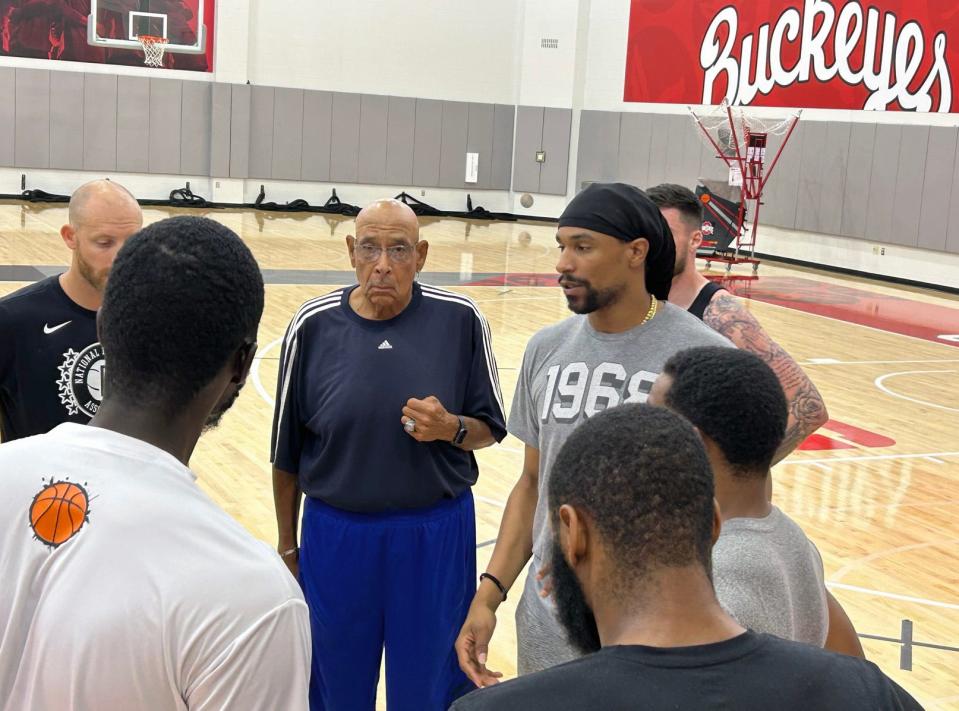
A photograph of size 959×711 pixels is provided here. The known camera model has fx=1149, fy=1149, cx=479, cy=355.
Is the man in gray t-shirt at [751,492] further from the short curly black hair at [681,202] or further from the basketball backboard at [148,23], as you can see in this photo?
the basketball backboard at [148,23]

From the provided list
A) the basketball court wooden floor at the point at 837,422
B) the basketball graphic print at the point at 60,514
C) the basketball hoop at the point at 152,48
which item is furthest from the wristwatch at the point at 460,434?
the basketball hoop at the point at 152,48

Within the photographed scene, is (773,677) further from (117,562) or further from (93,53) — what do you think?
(93,53)

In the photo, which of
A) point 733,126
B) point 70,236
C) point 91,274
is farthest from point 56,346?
point 733,126

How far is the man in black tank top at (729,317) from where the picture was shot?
3367mm

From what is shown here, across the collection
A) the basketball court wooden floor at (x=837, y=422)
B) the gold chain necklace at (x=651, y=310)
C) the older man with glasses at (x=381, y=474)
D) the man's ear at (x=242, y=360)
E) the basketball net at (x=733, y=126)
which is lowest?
the basketball court wooden floor at (x=837, y=422)

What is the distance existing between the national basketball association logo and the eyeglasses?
2.74ft

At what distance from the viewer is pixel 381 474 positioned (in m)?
3.39

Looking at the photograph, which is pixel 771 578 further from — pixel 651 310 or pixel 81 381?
pixel 81 381

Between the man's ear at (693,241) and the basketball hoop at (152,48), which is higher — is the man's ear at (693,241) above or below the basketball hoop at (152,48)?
below

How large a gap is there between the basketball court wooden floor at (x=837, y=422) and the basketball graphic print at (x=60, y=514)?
3.36 meters

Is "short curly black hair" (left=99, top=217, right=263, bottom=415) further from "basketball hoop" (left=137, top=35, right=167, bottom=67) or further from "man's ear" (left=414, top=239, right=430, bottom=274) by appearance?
"basketball hoop" (left=137, top=35, right=167, bottom=67)

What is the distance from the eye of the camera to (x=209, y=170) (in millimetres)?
23531

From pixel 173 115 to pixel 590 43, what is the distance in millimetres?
8791

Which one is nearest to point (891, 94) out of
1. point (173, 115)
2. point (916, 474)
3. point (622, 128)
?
point (622, 128)
